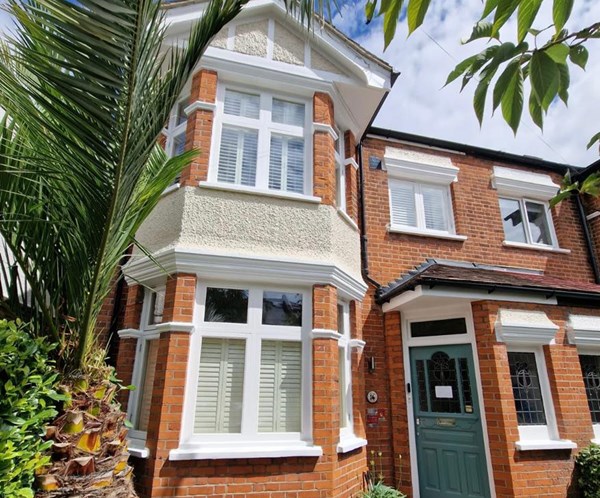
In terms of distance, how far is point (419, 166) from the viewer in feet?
27.0

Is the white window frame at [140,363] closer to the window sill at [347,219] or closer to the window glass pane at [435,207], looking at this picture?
the window sill at [347,219]

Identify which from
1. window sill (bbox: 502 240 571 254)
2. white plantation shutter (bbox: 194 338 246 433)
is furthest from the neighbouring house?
window sill (bbox: 502 240 571 254)

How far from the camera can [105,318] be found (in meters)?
5.84

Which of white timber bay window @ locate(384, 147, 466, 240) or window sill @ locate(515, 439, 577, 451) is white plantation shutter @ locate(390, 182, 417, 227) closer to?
white timber bay window @ locate(384, 147, 466, 240)

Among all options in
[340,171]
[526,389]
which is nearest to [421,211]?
[340,171]

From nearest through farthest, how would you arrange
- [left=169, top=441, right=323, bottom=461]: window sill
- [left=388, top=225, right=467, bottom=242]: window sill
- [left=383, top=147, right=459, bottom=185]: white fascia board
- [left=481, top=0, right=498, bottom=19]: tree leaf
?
1. [left=481, top=0, right=498, bottom=19]: tree leaf
2. [left=169, top=441, right=323, bottom=461]: window sill
3. [left=388, top=225, right=467, bottom=242]: window sill
4. [left=383, top=147, right=459, bottom=185]: white fascia board

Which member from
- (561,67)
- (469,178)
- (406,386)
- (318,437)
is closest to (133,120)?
(561,67)

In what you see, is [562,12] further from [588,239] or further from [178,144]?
[588,239]

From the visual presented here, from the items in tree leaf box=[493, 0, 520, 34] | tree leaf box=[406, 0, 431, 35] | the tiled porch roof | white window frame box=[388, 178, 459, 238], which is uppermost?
white window frame box=[388, 178, 459, 238]

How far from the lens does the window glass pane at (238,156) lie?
18.6 ft

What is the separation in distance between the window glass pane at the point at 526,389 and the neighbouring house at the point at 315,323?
26 millimetres

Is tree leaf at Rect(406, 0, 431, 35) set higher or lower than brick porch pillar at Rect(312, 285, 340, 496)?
higher

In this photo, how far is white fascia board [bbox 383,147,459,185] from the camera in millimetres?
8125

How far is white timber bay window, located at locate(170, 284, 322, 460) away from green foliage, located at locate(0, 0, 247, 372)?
6.99 ft
